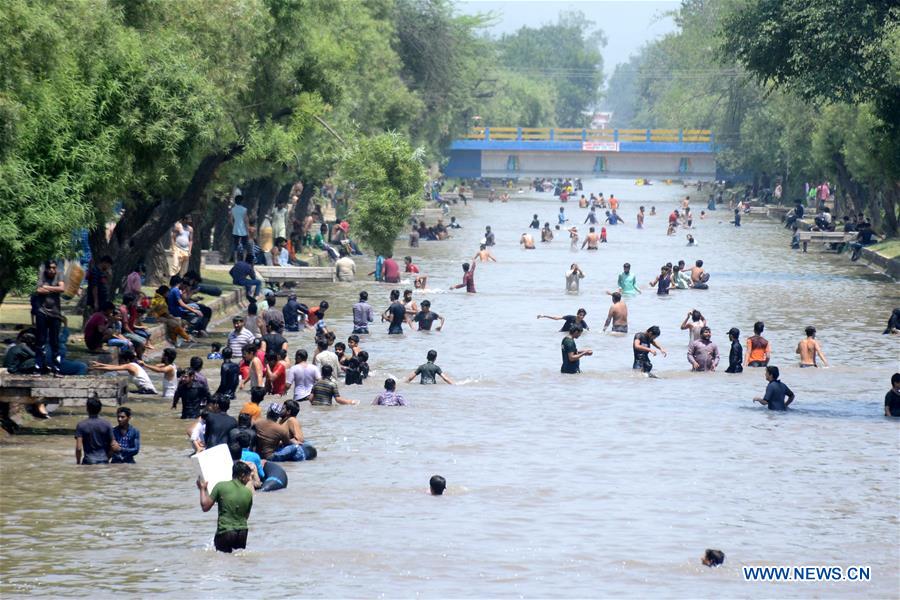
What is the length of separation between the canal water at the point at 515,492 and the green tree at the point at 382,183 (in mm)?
14111

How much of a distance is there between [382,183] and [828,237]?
23.2 meters

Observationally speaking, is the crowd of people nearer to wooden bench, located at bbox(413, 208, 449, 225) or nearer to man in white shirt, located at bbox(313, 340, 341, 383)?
man in white shirt, located at bbox(313, 340, 341, 383)

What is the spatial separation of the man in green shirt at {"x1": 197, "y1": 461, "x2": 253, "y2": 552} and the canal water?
0.84ft

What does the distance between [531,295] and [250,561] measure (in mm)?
30142

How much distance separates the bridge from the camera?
117 metres

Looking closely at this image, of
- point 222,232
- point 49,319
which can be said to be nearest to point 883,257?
point 222,232

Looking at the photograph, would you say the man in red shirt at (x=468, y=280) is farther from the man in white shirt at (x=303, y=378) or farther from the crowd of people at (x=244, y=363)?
the man in white shirt at (x=303, y=378)

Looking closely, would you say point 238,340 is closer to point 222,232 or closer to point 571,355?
point 571,355

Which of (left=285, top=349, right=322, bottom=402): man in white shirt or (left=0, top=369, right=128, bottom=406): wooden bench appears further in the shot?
(left=285, top=349, right=322, bottom=402): man in white shirt

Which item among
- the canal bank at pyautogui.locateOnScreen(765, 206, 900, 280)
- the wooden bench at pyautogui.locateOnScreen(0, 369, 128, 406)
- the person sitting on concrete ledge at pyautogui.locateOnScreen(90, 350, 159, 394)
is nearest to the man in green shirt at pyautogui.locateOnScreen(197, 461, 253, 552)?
the wooden bench at pyautogui.locateOnScreen(0, 369, 128, 406)

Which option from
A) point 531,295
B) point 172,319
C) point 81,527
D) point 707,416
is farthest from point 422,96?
point 81,527

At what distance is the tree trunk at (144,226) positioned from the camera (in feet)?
104

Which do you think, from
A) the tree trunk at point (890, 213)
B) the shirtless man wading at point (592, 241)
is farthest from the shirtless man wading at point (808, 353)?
the shirtless man wading at point (592, 241)

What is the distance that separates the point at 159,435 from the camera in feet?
72.2
